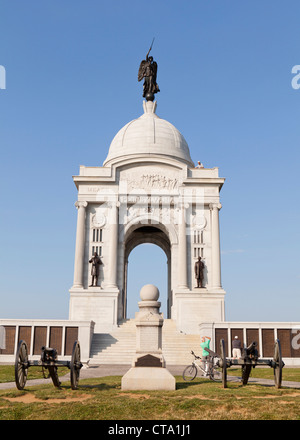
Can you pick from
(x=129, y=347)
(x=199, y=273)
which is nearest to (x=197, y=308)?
(x=199, y=273)

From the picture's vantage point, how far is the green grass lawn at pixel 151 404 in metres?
10.6

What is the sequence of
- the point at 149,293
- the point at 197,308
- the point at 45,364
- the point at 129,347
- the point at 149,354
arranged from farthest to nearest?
1. the point at 197,308
2. the point at 129,347
3. the point at 149,293
4. the point at 149,354
5. the point at 45,364

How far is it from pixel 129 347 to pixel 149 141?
21.6 metres

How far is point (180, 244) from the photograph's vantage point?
38312 mm

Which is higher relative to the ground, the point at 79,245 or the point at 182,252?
the point at 79,245

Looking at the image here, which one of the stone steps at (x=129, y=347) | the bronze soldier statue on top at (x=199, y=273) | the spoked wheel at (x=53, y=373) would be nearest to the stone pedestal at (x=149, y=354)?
the spoked wheel at (x=53, y=373)

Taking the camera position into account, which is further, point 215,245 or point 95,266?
point 215,245

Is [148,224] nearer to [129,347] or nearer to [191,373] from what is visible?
[129,347]

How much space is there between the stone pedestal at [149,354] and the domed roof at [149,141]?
26.8m

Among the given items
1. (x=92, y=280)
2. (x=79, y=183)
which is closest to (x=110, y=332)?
(x=92, y=280)

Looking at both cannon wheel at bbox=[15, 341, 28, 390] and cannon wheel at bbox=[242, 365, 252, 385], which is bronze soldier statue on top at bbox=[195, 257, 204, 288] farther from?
cannon wheel at bbox=[15, 341, 28, 390]

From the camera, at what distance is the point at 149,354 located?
612 inches

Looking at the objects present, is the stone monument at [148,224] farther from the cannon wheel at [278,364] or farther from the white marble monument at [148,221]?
the cannon wheel at [278,364]
